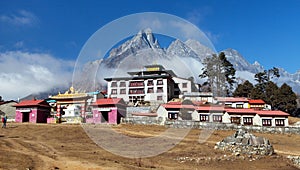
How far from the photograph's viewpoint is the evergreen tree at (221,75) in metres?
87.1

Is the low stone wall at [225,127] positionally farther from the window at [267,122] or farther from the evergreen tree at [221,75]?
the evergreen tree at [221,75]

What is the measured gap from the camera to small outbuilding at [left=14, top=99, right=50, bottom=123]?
163 feet

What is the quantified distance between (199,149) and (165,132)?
13336 millimetres

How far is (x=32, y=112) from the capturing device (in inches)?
1966

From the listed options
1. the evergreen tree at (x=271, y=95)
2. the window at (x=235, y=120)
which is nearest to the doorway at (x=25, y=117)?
the window at (x=235, y=120)

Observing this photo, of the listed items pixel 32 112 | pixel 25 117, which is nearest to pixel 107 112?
pixel 32 112

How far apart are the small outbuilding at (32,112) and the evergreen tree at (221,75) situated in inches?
2029

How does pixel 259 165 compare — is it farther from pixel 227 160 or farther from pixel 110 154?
pixel 110 154

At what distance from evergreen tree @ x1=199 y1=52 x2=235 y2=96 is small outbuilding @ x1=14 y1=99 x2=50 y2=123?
169 ft

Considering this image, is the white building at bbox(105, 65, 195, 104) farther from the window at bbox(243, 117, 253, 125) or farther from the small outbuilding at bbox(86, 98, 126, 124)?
the small outbuilding at bbox(86, 98, 126, 124)

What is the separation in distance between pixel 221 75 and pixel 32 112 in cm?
5834

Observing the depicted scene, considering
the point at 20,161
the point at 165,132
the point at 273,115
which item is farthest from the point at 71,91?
the point at 20,161

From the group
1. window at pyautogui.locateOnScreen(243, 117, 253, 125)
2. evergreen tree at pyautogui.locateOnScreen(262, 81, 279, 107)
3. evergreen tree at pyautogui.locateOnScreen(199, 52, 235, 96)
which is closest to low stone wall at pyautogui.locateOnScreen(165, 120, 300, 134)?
window at pyautogui.locateOnScreen(243, 117, 253, 125)

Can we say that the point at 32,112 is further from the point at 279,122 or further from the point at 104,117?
the point at 279,122
